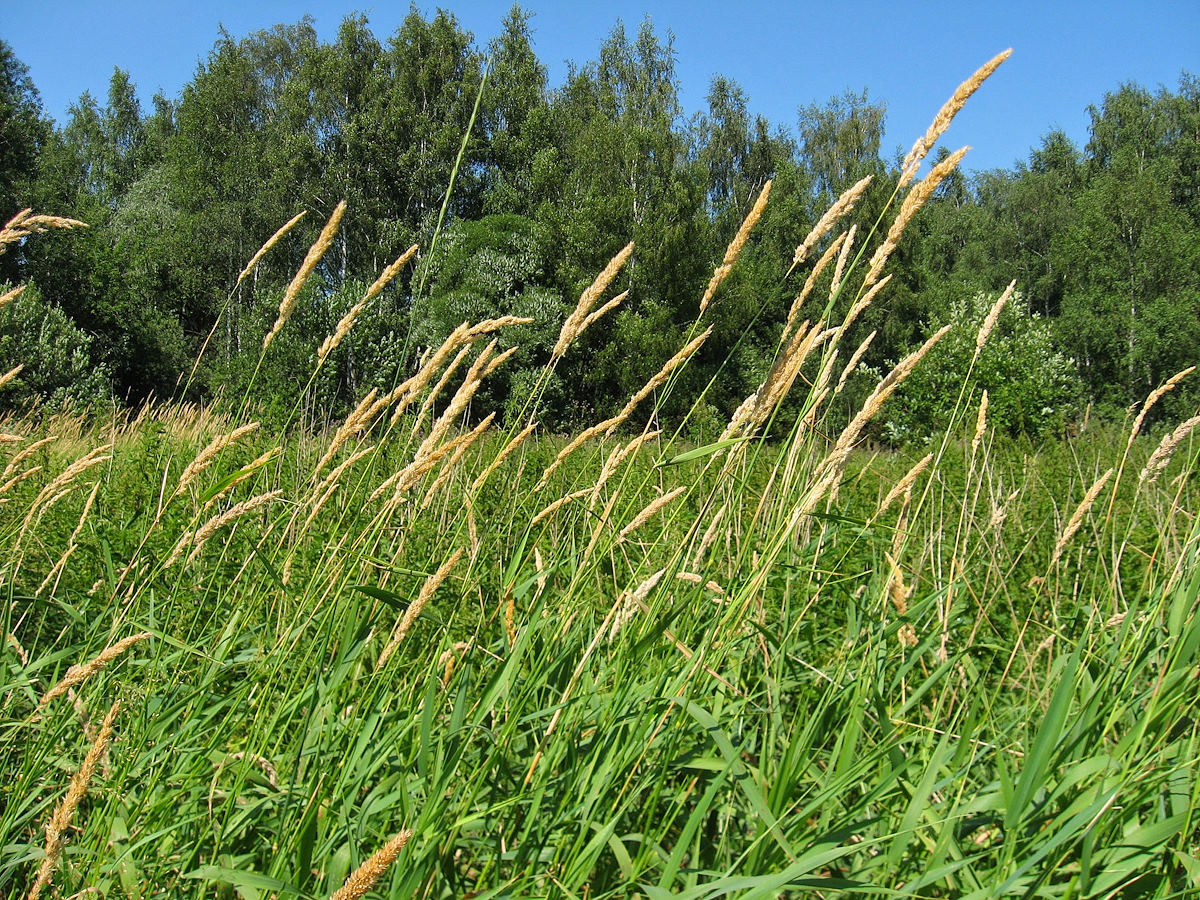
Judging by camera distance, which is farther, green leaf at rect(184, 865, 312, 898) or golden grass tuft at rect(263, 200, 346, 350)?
golden grass tuft at rect(263, 200, 346, 350)

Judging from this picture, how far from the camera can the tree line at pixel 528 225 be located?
2422 centimetres

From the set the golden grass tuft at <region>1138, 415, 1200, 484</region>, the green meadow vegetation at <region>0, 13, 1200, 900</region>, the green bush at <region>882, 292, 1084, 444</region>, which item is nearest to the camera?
the green meadow vegetation at <region>0, 13, 1200, 900</region>

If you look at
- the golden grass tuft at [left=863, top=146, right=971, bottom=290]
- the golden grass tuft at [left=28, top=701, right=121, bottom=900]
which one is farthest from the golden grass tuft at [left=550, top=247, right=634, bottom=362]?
the golden grass tuft at [left=28, top=701, right=121, bottom=900]

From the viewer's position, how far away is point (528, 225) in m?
26.2

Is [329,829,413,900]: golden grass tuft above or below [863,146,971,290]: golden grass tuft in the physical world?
below

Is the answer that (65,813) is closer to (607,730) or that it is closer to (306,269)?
(607,730)

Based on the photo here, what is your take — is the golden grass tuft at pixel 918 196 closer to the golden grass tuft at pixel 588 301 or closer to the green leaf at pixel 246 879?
the golden grass tuft at pixel 588 301

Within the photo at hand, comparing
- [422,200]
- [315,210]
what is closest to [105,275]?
[315,210]

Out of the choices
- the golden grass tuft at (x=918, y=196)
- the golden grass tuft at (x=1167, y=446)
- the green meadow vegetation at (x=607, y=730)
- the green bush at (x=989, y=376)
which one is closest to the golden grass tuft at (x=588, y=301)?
the green meadow vegetation at (x=607, y=730)

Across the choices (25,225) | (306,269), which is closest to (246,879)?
(306,269)

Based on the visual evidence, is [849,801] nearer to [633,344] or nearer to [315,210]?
[633,344]

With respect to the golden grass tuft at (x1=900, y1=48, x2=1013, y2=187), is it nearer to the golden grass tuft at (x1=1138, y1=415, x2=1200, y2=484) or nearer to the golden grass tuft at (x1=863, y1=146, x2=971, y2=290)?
the golden grass tuft at (x1=863, y1=146, x2=971, y2=290)

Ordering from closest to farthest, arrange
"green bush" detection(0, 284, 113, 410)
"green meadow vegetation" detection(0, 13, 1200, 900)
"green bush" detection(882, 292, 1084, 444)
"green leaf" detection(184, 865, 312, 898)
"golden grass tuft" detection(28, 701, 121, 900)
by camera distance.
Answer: "golden grass tuft" detection(28, 701, 121, 900) < "green leaf" detection(184, 865, 312, 898) < "green meadow vegetation" detection(0, 13, 1200, 900) < "green bush" detection(882, 292, 1084, 444) < "green bush" detection(0, 284, 113, 410)

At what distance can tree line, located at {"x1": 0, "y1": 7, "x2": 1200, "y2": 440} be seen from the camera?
24.2 metres
